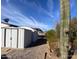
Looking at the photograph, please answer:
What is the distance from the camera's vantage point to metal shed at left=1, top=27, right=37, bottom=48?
8.20 ft

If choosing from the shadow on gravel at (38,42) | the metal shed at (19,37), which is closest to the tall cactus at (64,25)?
the shadow on gravel at (38,42)

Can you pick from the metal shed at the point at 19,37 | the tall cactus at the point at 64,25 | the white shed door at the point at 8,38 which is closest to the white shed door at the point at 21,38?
the metal shed at the point at 19,37

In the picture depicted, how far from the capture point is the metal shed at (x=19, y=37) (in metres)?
2.50

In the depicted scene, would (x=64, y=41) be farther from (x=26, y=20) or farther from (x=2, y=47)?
(x=2, y=47)

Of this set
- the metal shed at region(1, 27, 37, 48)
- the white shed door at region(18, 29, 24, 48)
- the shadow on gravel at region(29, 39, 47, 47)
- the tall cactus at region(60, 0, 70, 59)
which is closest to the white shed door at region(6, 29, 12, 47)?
the metal shed at region(1, 27, 37, 48)

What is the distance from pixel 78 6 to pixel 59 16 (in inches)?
9.6

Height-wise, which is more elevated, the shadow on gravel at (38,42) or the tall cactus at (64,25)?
the tall cactus at (64,25)

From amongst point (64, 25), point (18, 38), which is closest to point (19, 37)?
point (18, 38)

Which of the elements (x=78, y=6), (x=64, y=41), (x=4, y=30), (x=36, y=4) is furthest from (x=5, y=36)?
(x=78, y=6)

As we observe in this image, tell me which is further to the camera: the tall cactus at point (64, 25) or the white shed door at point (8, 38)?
the white shed door at point (8, 38)

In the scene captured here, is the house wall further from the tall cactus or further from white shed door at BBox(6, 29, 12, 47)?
the tall cactus

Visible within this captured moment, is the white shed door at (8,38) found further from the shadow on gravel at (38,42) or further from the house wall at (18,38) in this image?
the shadow on gravel at (38,42)

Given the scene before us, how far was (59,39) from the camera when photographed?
8.14 feet

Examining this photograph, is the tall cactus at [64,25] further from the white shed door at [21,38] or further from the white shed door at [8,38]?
the white shed door at [8,38]
